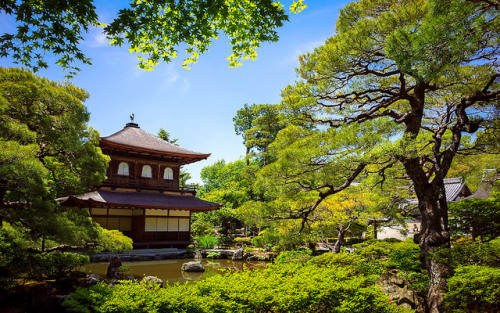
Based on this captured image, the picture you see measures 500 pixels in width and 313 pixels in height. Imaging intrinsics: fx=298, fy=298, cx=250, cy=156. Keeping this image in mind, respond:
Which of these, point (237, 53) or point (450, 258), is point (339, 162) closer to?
point (450, 258)

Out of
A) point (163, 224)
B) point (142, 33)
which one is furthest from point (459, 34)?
point (163, 224)

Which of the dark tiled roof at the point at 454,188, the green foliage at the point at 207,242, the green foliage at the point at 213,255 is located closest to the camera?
the green foliage at the point at 213,255

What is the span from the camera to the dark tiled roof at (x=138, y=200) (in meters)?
14.3

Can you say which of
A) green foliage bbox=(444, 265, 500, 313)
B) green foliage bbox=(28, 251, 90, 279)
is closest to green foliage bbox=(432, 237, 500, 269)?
green foliage bbox=(444, 265, 500, 313)

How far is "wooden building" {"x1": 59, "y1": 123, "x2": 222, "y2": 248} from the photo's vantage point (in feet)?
53.6

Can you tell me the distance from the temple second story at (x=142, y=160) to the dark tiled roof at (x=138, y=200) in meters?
0.58

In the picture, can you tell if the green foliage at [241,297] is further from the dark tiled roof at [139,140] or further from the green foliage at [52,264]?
the dark tiled roof at [139,140]

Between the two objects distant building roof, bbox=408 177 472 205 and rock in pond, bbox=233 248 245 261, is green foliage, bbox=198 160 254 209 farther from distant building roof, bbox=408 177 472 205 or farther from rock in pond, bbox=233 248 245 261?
distant building roof, bbox=408 177 472 205

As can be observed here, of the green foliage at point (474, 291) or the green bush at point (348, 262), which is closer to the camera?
the green foliage at point (474, 291)

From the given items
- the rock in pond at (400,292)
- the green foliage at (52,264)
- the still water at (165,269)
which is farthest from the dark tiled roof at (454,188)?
the green foliage at (52,264)

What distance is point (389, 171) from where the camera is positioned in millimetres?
8812

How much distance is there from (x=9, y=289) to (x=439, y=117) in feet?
35.4

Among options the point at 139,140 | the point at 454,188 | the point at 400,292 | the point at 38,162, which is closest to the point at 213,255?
the point at 139,140

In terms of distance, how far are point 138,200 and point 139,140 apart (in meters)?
4.38
